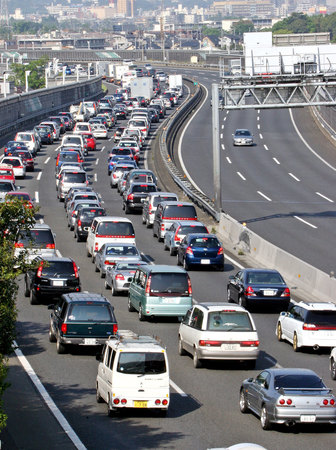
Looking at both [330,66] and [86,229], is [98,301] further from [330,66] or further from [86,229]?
[330,66]

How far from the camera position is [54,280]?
33.2m

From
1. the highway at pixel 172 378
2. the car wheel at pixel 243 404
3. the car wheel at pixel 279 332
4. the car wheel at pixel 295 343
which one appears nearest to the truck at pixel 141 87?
the highway at pixel 172 378

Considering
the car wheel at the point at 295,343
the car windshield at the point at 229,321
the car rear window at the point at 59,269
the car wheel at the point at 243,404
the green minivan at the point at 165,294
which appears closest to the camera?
the car wheel at the point at 243,404

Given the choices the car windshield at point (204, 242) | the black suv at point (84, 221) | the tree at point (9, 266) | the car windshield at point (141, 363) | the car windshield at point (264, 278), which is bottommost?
the black suv at point (84, 221)

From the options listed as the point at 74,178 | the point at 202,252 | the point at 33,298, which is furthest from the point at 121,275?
the point at 74,178

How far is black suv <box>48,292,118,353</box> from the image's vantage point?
26250mm

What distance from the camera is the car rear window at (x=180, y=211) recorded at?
46438mm

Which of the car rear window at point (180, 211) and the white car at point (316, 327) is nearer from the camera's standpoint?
the white car at point (316, 327)

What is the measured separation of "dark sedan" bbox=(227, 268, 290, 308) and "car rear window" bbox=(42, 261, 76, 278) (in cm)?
525

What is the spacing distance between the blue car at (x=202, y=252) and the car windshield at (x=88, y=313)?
13501mm

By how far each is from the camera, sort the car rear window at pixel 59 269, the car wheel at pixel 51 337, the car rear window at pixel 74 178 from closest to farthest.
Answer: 1. the car wheel at pixel 51 337
2. the car rear window at pixel 59 269
3. the car rear window at pixel 74 178

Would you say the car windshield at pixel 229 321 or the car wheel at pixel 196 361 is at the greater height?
the car windshield at pixel 229 321

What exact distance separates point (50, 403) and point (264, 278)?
12446mm

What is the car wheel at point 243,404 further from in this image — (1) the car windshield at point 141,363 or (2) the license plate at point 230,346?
(2) the license plate at point 230,346
